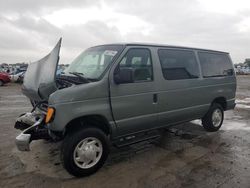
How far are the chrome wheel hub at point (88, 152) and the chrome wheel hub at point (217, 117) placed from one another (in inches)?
138

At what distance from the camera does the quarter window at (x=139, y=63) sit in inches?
167

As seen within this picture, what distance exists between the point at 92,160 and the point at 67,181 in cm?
49

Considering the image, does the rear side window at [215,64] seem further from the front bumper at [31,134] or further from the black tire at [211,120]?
the front bumper at [31,134]

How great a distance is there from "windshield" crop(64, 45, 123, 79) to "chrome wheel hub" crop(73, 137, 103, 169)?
1059 mm

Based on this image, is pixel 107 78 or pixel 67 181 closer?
pixel 67 181

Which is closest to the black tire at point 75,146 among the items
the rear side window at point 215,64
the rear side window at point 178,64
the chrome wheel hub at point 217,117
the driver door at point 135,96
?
the driver door at point 135,96

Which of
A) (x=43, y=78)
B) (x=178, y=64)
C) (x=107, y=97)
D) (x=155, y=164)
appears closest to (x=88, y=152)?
(x=107, y=97)

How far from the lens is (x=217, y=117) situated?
627cm

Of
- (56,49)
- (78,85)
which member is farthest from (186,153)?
(56,49)

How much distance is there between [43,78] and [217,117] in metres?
4.48

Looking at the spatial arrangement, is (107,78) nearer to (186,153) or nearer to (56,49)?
(56,49)

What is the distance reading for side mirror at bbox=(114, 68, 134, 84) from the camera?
Answer: 386 centimetres

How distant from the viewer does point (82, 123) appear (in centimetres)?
389

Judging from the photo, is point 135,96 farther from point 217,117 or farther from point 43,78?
point 217,117
